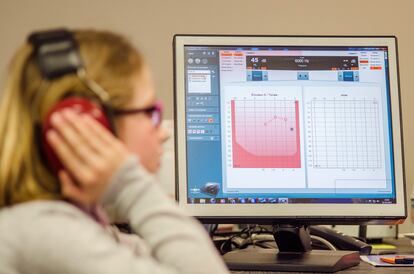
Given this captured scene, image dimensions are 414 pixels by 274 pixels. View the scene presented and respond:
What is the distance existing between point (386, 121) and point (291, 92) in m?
0.23

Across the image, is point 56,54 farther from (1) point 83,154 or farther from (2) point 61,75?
(1) point 83,154

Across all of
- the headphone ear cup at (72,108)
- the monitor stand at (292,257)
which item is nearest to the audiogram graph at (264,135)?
the monitor stand at (292,257)

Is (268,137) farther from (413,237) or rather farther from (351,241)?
(413,237)

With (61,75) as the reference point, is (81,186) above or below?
below

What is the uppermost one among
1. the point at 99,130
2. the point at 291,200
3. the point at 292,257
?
the point at 99,130

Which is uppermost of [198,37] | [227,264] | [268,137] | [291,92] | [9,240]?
[198,37]

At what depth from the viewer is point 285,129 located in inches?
64.0

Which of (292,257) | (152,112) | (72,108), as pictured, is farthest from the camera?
(292,257)

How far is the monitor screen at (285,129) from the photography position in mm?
1612

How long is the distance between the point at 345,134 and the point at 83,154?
0.92m

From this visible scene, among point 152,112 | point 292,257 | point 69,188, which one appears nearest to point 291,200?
point 292,257

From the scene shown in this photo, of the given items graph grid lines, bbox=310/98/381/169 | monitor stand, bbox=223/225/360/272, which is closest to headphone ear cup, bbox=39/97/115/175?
monitor stand, bbox=223/225/360/272

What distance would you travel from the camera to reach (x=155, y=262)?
0.85m

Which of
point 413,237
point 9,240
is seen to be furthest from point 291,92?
point 9,240
